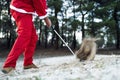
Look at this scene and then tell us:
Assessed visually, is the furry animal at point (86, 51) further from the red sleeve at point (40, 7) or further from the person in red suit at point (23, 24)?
the red sleeve at point (40, 7)

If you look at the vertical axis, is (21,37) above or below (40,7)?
below

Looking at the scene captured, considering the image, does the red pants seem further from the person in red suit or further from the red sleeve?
the red sleeve

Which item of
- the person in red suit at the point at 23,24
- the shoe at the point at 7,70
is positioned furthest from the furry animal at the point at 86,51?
the shoe at the point at 7,70

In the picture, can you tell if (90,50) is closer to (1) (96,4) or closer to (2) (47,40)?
(1) (96,4)

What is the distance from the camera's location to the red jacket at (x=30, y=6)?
6.65 meters

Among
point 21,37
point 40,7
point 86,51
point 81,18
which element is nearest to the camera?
point 21,37

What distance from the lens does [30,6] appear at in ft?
22.2

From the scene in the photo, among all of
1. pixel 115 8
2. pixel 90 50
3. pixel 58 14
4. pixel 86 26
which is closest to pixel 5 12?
pixel 58 14

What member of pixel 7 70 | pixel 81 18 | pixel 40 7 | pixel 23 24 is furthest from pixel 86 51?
pixel 81 18

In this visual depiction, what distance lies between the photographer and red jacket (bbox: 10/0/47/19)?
6.65 metres

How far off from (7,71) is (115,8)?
24.1 m

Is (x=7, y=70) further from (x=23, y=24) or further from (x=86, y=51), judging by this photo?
(x=86, y=51)

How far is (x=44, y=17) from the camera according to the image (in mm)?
6793

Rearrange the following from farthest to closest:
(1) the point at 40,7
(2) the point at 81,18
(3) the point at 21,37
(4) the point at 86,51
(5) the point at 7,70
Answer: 1. (2) the point at 81,18
2. (4) the point at 86,51
3. (1) the point at 40,7
4. (3) the point at 21,37
5. (5) the point at 7,70
